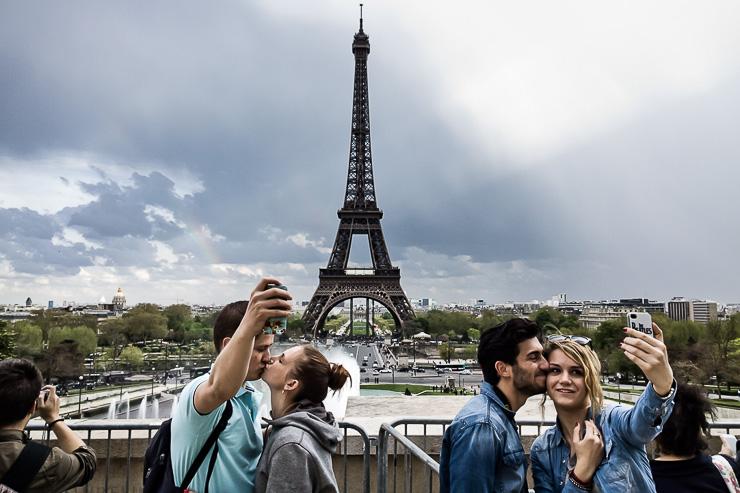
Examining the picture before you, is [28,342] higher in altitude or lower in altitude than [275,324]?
lower

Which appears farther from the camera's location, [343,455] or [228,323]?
[343,455]

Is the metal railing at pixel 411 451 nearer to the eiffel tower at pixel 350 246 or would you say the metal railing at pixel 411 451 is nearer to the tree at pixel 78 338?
the tree at pixel 78 338

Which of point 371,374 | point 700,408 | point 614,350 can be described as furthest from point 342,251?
point 700,408

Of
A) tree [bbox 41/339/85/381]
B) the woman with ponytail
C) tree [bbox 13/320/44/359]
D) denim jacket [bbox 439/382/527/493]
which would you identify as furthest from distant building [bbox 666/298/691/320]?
the woman with ponytail

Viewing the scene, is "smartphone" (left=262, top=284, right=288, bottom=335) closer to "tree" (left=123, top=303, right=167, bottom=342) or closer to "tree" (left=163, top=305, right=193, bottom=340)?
"tree" (left=123, top=303, right=167, bottom=342)

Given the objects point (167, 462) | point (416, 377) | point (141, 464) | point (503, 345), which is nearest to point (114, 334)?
point (416, 377)

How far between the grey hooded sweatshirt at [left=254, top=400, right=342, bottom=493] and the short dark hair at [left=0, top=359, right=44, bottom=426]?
3.93ft

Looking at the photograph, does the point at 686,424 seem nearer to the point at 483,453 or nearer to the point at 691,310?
the point at 483,453

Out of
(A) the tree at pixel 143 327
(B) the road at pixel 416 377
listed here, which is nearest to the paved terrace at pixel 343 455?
(B) the road at pixel 416 377

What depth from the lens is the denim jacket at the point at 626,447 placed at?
7.20 ft

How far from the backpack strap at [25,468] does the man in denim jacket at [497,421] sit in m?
1.87

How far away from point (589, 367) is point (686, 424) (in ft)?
2.86

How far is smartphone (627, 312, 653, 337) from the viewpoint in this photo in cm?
221

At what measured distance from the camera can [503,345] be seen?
8.82 ft
